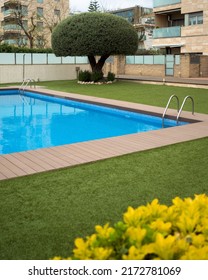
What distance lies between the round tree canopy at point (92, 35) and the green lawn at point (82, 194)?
18753 millimetres

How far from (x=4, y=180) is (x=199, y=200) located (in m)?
3.88

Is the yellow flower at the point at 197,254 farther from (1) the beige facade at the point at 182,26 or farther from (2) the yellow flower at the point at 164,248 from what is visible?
(1) the beige facade at the point at 182,26

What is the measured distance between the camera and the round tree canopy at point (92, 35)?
80.5 feet

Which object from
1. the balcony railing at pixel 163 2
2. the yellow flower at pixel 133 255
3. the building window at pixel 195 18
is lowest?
the yellow flower at pixel 133 255

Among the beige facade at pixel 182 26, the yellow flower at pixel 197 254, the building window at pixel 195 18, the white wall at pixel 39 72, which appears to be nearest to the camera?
the yellow flower at pixel 197 254

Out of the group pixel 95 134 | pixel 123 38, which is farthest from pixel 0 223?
pixel 123 38

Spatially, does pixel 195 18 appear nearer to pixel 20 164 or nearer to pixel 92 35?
pixel 92 35

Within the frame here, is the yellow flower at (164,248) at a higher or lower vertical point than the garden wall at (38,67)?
lower

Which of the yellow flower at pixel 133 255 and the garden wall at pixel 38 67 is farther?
the garden wall at pixel 38 67

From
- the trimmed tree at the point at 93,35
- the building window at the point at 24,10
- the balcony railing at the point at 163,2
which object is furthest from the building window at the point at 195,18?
the building window at the point at 24,10

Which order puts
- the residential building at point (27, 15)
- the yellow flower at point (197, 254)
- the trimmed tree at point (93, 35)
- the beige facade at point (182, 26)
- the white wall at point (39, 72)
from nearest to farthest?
1. the yellow flower at point (197, 254)
2. the trimmed tree at point (93, 35)
3. the white wall at point (39, 72)
4. the beige facade at point (182, 26)
5. the residential building at point (27, 15)

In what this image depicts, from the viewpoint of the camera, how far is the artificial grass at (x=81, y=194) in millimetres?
3742

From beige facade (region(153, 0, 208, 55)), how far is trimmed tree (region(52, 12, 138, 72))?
34.1 feet
